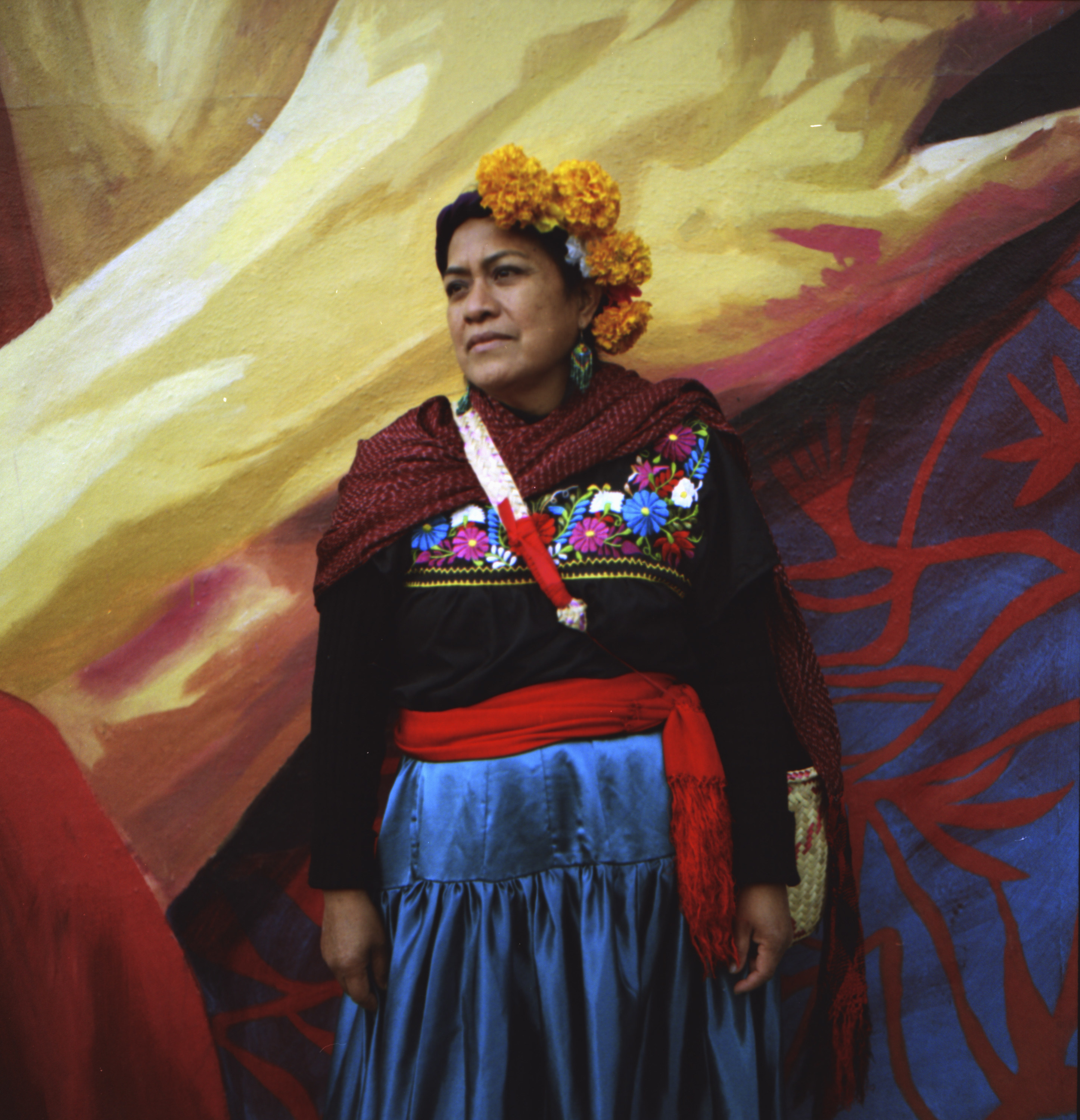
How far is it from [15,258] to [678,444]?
1.77 meters

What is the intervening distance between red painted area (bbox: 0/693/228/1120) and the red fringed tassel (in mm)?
1363

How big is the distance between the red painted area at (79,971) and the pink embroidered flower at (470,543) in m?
1.25

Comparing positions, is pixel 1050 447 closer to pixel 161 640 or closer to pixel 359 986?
pixel 359 986

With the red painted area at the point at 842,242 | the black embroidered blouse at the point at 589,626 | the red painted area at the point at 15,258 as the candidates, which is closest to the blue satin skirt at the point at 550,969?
the black embroidered blouse at the point at 589,626

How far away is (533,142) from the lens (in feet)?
7.70

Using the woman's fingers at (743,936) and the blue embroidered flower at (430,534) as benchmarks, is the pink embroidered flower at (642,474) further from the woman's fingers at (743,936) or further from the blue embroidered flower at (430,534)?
the woman's fingers at (743,936)

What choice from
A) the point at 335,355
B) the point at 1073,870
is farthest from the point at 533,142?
the point at 1073,870

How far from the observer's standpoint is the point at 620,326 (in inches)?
73.2

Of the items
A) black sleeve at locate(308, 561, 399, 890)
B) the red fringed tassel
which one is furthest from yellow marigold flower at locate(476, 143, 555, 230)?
the red fringed tassel

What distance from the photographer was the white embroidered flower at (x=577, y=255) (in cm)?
182

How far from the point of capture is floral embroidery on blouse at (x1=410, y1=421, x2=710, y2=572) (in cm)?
169

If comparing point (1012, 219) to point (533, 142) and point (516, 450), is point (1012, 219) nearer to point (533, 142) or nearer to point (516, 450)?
point (533, 142)

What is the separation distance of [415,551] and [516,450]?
0.28 meters

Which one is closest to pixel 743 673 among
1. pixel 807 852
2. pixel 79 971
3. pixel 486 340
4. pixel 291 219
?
pixel 807 852
